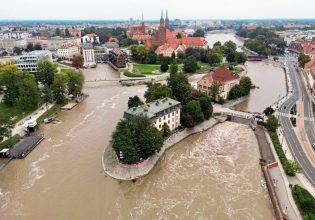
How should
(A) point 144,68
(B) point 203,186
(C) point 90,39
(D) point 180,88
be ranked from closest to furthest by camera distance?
1. (B) point 203,186
2. (D) point 180,88
3. (A) point 144,68
4. (C) point 90,39

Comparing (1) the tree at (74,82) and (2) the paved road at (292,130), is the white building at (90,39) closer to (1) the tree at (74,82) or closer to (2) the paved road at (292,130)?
(1) the tree at (74,82)

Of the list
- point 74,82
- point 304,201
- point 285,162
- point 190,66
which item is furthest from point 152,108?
point 190,66

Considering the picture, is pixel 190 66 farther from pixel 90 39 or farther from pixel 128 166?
pixel 90 39

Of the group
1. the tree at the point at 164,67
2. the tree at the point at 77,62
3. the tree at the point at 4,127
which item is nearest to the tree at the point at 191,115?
the tree at the point at 4,127

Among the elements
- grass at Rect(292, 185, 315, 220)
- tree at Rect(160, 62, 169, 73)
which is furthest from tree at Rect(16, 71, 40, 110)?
grass at Rect(292, 185, 315, 220)

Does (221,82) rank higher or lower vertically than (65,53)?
higher

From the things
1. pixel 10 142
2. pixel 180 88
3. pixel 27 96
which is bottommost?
pixel 10 142

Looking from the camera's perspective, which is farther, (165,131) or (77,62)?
(77,62)

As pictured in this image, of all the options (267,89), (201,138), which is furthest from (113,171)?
(267,89)
